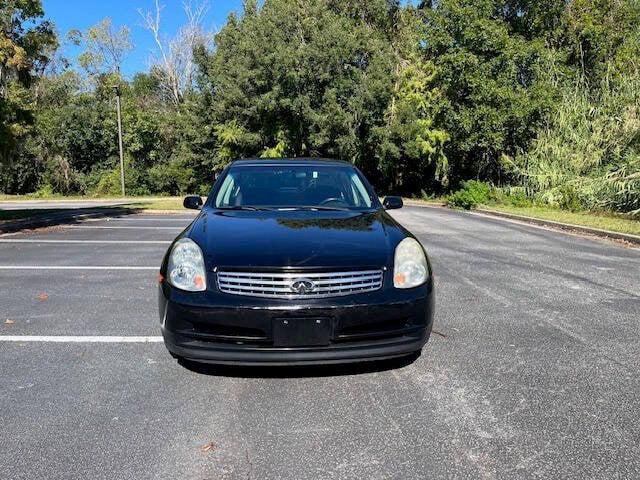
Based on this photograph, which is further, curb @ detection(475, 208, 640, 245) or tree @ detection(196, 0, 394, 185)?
tree @ detection(196, 0, 394, 185)

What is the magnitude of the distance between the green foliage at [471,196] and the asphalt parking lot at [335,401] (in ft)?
54.1

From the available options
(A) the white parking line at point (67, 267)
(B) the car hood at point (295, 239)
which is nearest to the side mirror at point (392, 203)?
(B) the car hood at point (295, 239)

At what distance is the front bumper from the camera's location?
10.9 ft

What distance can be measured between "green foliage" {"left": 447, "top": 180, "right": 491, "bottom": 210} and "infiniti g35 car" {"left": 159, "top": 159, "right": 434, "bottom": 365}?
760 inches

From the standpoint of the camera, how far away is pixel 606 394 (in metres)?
3.57

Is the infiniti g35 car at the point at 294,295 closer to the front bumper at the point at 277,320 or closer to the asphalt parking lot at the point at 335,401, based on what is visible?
the front bumper at the point at 277,320

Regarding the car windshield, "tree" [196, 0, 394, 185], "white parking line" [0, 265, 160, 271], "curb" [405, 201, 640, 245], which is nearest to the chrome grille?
the car windshield

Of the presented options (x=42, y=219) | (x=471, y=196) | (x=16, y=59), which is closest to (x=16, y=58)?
(x=16, y=59)

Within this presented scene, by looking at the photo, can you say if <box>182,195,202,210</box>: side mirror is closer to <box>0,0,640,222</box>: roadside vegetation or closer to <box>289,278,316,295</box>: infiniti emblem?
<box>289,278,316,295</box>: infiniti emblem

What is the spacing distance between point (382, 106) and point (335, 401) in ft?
96.8

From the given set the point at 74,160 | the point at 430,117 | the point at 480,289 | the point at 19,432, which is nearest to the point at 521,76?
the point at 430,117

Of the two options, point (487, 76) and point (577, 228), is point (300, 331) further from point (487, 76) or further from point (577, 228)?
point (487, 76)

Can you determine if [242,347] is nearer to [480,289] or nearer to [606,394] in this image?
[606,394]

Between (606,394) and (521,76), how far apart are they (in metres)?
23.9
